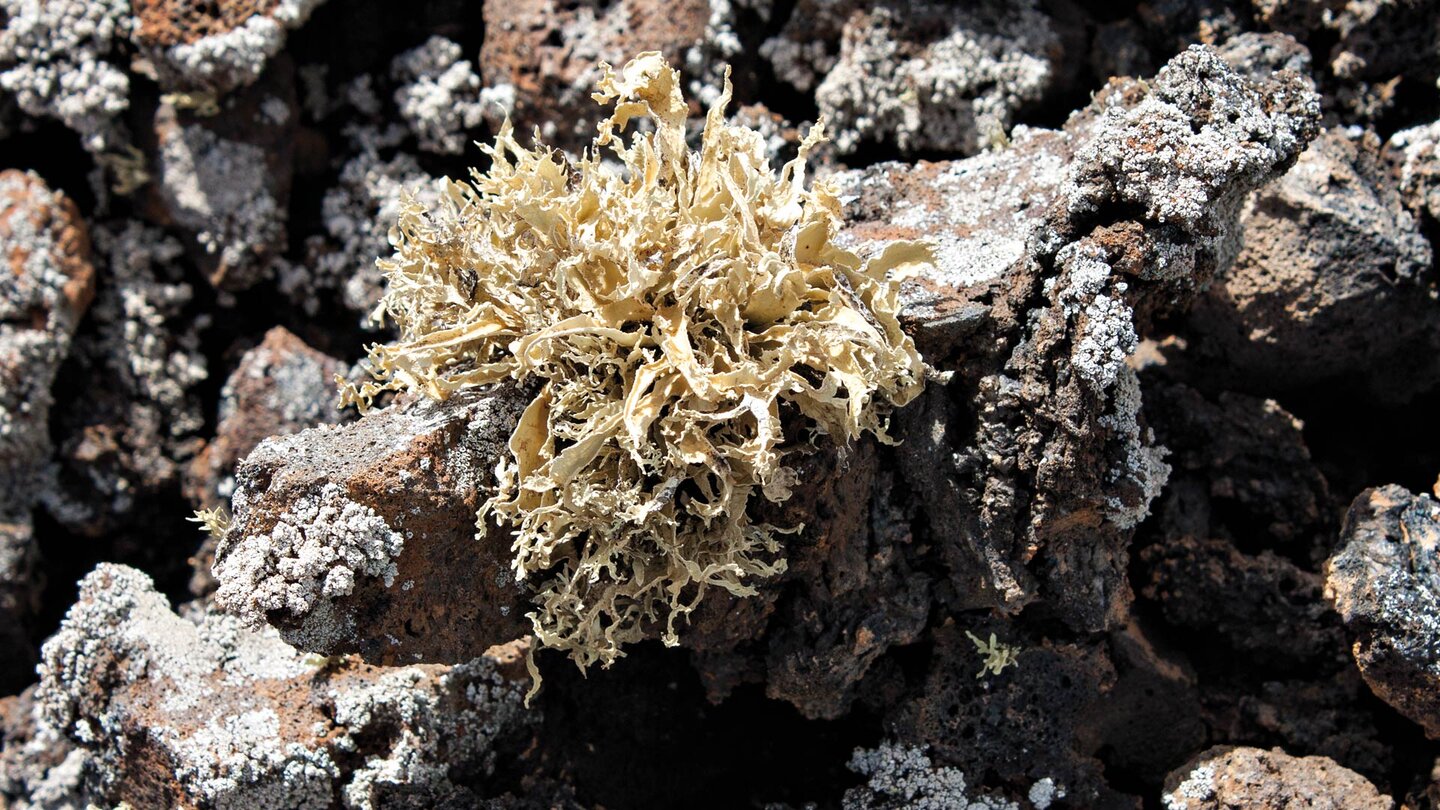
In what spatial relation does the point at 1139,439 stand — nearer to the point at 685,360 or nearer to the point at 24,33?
the point at 685,360

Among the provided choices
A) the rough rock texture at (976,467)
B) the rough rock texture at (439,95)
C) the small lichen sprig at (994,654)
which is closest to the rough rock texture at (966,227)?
the rough rock texture at (976,467)

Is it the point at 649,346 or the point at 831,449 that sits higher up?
the point at 649,346

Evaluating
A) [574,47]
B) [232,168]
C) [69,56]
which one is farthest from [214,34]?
[574,47]

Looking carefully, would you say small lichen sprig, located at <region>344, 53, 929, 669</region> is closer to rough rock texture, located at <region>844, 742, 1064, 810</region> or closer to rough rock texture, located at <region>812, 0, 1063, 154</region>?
rough rock texture, located at <region>844, 742, 1064, 810</region>

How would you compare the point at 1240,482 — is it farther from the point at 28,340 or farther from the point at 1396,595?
the point at 28,340

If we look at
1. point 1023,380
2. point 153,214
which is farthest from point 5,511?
point 1023,380
